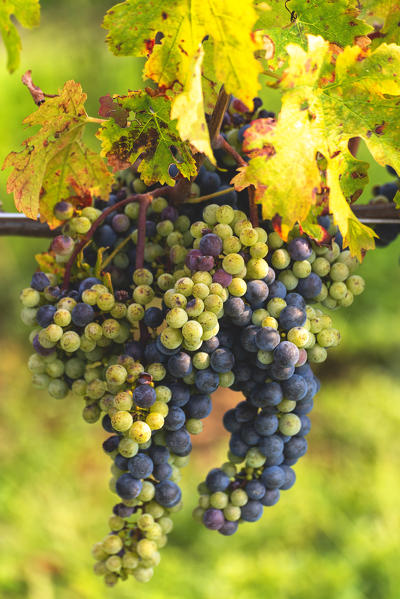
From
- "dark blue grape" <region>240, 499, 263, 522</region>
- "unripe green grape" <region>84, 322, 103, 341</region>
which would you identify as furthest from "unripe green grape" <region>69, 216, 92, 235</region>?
"dark blue grape" <region>240, 499, 263, 522</region>

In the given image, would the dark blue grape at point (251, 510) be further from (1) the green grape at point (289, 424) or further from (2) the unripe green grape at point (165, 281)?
(2) the unripe green grape at point (165, 281)

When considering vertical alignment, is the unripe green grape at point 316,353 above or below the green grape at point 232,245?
below

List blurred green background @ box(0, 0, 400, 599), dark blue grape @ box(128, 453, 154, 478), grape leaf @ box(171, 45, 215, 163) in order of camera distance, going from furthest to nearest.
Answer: blurred green background @ box(0, 0, 400, 599) < dark blue grape @ box(128, 453, 154, 478) < grape leaf @ box(171, 45, 215, 163)

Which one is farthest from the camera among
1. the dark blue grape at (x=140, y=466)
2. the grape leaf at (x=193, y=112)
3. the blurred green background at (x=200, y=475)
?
the blurred green background at (x=200, y=475)

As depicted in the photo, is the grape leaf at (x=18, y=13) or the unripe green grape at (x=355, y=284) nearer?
the grape leaf at (x=18, y=13)

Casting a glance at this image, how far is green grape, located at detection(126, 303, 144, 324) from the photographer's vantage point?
486 mm

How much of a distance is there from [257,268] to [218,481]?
0.71 feet

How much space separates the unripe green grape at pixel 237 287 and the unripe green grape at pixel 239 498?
0.20m

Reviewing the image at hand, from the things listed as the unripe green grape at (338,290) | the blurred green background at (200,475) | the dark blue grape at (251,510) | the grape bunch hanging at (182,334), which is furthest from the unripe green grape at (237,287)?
the blurred green background at (200,475)

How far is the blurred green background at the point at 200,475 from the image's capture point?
180cm

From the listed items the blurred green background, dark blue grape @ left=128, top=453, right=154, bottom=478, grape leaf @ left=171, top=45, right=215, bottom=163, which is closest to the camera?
grape leaf @ left=171, top=45, right=215, bottom=163

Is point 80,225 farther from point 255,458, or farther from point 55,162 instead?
point 255,458

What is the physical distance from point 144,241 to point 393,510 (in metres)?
1.85

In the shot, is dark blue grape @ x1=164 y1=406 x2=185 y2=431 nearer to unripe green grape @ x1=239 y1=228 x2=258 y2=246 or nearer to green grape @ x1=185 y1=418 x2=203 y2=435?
green grape @ x1=185 y1=418 x2=203 y2=435
